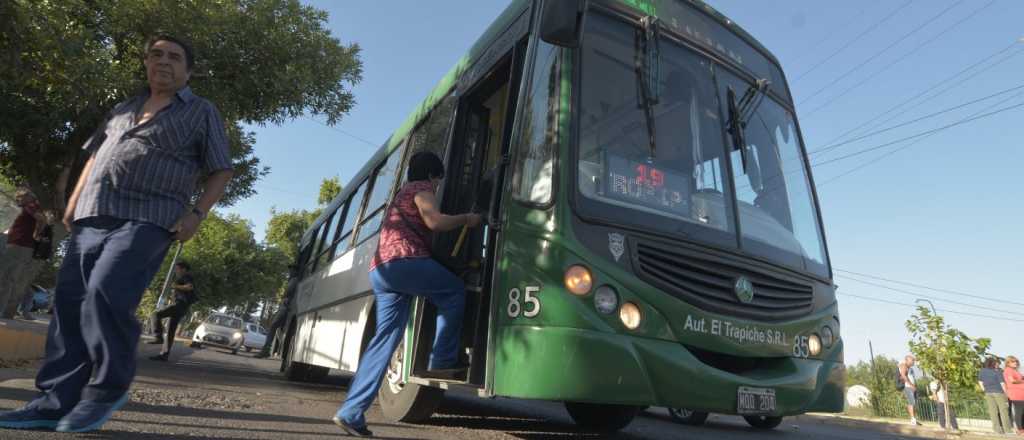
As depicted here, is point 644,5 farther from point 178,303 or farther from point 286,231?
point 286,231

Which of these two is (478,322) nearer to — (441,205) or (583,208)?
(583,208)

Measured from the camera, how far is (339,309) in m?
6.86

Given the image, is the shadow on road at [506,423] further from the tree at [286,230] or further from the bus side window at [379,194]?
the tree at [286,230]

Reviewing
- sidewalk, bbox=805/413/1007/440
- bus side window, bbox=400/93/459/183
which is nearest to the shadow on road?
bus side window, bbox=400/93/459/183

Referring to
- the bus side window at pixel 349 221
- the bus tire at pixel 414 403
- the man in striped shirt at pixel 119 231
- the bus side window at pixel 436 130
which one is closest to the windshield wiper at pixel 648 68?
the bus side window at pixel 436 130

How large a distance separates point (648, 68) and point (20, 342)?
7.13 metres

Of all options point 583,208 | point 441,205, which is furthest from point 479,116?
point 583,208

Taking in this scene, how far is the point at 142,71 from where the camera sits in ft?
36.3

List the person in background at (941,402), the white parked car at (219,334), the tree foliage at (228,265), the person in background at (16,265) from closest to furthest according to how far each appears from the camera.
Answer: the person in background at (16,265), the person in background at (941,402), the white parked car at (219,334), the tree foliage at (228,265)

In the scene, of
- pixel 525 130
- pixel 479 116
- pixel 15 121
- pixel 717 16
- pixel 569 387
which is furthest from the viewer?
pixel 15 121

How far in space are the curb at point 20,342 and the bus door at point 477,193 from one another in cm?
410

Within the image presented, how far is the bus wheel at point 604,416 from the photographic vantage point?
5426mm

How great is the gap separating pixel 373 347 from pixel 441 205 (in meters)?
1.36

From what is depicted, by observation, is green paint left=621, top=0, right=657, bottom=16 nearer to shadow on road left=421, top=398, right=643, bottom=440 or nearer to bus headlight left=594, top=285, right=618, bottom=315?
bus headlight left=594, top=285, right=618, bottom=315
